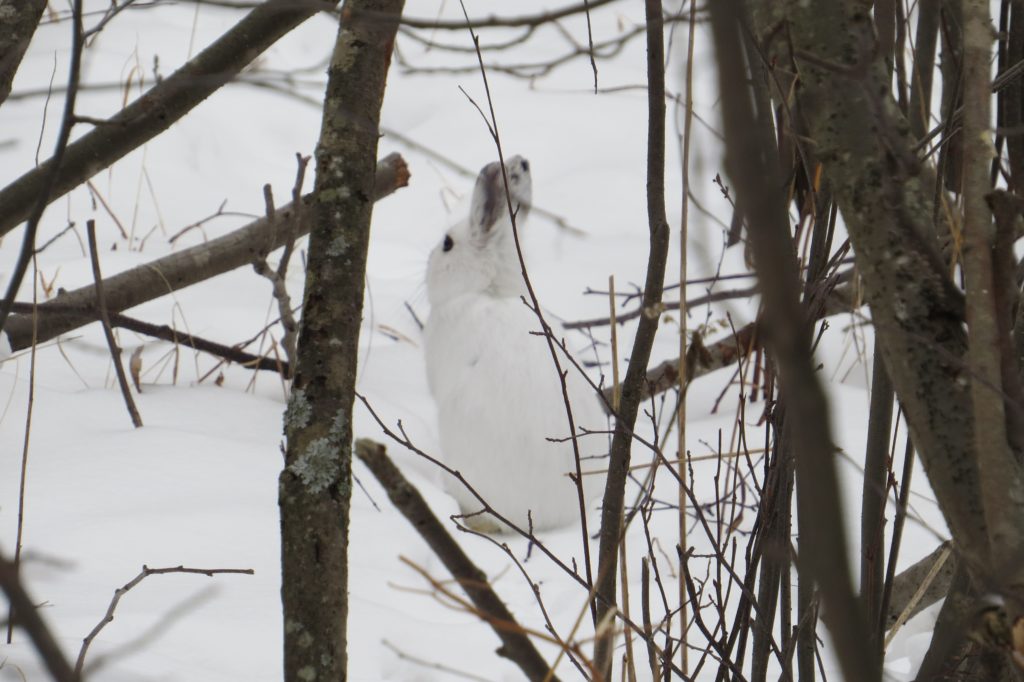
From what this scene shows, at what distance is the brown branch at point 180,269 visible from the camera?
319cm

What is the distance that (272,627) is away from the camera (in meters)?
2.14

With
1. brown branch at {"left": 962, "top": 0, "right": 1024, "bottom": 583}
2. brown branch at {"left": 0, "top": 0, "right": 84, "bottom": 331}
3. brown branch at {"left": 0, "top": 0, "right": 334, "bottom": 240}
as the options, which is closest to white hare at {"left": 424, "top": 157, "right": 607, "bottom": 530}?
brown branch at {"left": 0, "top": 0, "right": 334, "bottom": 240}

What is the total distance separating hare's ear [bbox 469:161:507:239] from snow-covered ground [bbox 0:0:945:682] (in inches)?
20.9

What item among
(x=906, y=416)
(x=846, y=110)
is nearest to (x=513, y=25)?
(x=846, y=110)

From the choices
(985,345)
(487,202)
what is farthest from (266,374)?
(985,345)

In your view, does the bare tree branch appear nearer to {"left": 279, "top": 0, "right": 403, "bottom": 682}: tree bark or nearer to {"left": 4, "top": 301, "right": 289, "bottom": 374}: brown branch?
{"left": 279, "top": 0, "right": 403, "bottom": 682}: tree bark

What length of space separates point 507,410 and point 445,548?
2716mm

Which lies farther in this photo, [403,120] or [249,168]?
[403,120]

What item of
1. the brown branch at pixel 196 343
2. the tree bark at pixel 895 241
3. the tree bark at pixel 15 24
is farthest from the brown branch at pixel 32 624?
the brown branch at pixel 196 343

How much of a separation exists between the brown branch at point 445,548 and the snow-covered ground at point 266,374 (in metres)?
0.29

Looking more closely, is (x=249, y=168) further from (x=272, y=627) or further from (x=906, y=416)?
(x=906, y=416)

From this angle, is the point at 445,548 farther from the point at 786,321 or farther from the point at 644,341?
the point at 644,341

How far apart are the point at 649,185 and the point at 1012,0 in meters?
0.69

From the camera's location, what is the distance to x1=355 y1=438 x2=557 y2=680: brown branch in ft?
2.83
